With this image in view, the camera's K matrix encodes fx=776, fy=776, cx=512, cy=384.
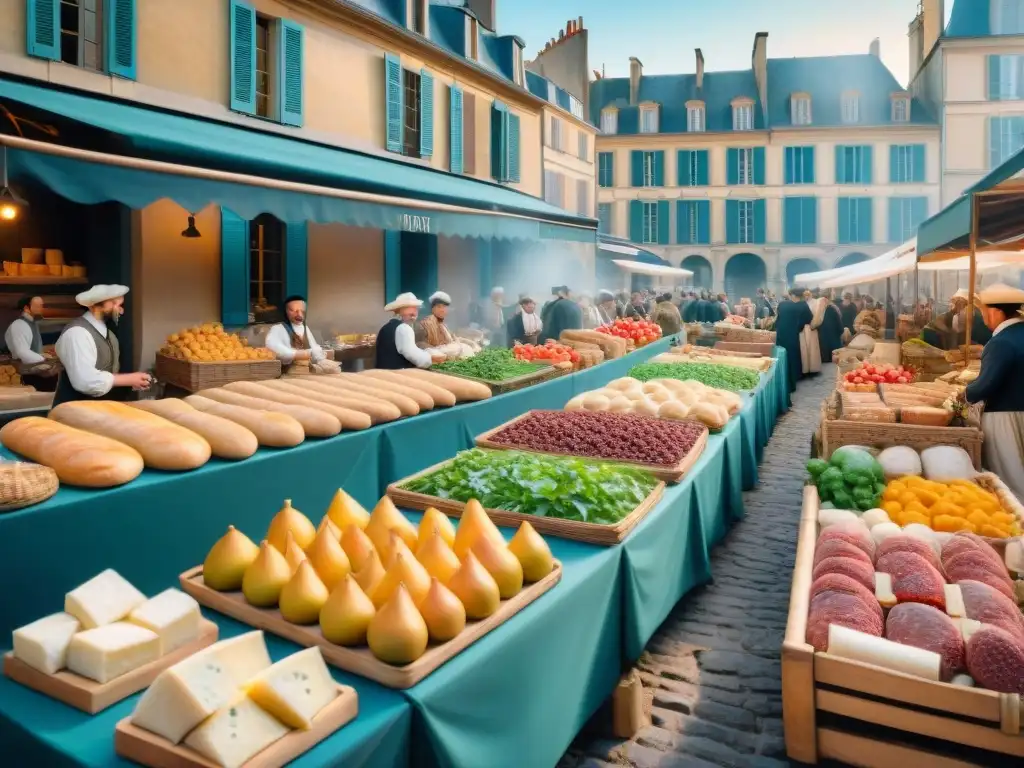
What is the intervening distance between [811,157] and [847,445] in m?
32.9

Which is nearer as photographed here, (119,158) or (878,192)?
(119,158)

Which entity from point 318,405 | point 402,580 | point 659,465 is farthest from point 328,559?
point 659,465

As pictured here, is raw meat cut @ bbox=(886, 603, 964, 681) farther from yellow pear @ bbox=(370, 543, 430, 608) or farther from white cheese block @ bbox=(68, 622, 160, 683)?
white cheese block @ bbox=(68, 622, 160, 683)

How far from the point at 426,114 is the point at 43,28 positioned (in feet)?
22.6

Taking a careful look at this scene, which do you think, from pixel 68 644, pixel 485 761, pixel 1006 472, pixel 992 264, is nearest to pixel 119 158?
pixel 68 644

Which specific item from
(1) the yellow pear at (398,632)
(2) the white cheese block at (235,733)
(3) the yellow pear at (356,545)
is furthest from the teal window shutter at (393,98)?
(2) the white cheese block at (235,733)

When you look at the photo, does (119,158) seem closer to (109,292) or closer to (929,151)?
(109,292)

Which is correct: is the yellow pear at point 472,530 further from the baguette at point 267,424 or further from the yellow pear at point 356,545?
the baguette at point 267,424

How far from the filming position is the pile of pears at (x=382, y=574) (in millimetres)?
2000

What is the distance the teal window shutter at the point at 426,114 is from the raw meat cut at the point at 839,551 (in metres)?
11.5

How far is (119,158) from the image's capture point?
4727 mm

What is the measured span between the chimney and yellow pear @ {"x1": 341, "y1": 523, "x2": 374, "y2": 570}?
1525 inches

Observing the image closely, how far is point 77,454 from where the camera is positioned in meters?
2.91

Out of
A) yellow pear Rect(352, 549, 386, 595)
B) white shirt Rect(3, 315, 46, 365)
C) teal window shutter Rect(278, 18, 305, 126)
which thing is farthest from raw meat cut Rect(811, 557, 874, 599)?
teal window shutter Rect(278, 18, 305, 126)
